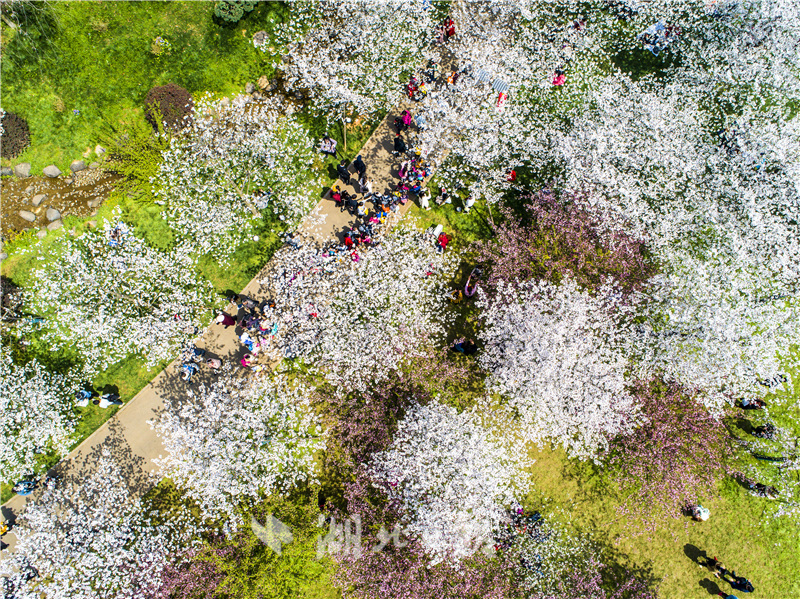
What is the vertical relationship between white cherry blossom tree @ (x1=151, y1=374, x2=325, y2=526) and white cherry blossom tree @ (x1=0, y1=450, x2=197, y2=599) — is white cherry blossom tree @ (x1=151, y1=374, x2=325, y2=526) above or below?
above

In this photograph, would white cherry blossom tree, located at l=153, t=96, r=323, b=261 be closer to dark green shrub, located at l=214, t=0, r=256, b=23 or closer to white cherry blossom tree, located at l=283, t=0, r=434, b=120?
white cherry blossom tree, located at l=283, t=0, r=434, b=120

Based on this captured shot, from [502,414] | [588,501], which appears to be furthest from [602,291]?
[588,501]

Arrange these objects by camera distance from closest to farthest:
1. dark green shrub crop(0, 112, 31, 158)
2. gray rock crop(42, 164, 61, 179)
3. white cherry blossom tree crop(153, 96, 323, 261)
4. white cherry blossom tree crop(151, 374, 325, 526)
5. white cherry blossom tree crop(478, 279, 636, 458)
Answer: white cherry blossom tree crop(151, 374, 325, 526) → white cherry blossom tree crop(478, 279, 636, 458) → white cherry blossom tree crop(153, 96, 323, 261) → dark green shrub crop(0, 112, 31, 158) → gray rock crop(42, 164, 61, 179)

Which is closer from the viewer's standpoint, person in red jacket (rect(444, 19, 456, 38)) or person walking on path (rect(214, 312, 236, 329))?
person walking on path (rect(214, 312, 236, 329))

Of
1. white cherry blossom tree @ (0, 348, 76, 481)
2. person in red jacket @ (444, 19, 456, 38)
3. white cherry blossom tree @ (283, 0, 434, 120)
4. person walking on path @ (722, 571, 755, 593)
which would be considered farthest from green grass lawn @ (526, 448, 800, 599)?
white cherry blossom tree @ (0, 348, 76, 481)

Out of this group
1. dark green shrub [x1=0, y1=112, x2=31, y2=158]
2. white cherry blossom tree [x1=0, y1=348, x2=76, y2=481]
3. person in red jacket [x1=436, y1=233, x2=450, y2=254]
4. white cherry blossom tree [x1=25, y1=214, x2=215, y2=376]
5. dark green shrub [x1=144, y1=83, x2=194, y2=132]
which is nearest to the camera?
white cherry blossom tree [x1=0, y1=348, x2=76, y2=481]

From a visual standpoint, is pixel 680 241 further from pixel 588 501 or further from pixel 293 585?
pixel 293 585

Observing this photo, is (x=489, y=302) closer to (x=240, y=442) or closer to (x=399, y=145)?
(x=399, y=145)

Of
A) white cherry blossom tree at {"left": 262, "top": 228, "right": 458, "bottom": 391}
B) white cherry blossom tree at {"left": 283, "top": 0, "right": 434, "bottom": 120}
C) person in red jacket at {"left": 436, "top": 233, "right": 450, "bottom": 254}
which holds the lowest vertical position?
white cherry blossom tree at {"left": 262, "top": 228, "right": 458, "bottom": 391}
